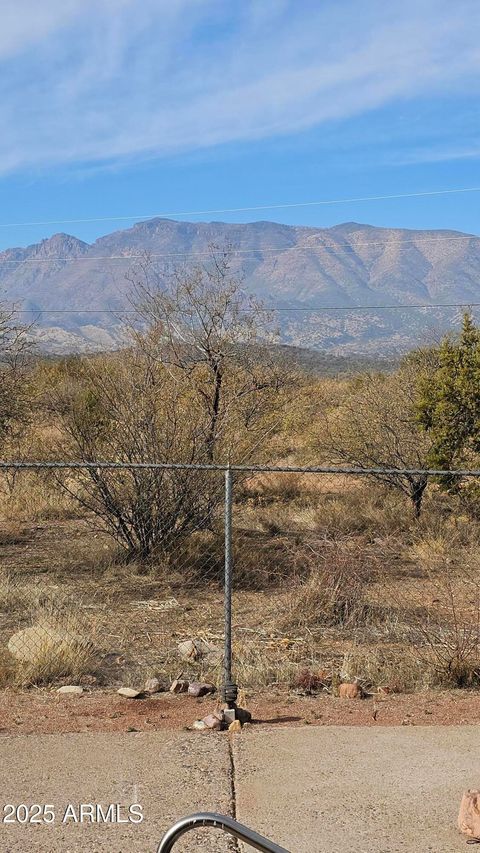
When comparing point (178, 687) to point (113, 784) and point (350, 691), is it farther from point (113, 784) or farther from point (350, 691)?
point (113, 784)

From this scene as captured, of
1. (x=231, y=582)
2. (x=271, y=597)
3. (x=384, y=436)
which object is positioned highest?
(x=384, y=436)

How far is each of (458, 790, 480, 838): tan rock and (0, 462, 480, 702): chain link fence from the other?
7.10 feet

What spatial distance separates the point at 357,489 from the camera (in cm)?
1766

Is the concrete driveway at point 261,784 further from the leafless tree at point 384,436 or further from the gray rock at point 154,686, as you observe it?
the leafless tree at point 384,436

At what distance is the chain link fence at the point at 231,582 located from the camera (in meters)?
7.60

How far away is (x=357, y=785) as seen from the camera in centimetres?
532

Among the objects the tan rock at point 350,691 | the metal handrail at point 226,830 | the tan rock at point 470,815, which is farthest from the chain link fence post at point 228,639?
the metal handrail at point 226,830

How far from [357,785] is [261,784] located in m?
0.55

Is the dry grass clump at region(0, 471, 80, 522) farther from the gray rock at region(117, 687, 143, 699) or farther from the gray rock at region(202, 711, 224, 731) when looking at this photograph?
the gray rock at region(202, 711, 224, 731)

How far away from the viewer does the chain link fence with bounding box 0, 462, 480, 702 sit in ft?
24.9

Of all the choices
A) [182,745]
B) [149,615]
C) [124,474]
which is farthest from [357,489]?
[182,745]

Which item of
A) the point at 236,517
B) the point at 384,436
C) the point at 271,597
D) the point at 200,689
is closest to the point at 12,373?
the point at 236,517

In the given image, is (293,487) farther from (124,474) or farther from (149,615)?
(149,615)

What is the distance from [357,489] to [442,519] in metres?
2.58
